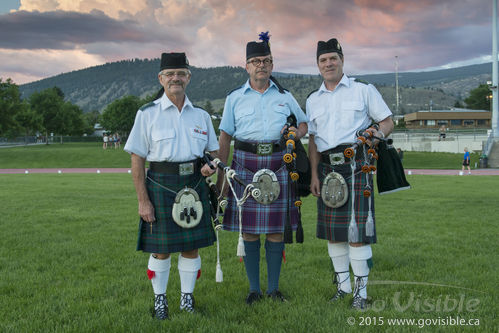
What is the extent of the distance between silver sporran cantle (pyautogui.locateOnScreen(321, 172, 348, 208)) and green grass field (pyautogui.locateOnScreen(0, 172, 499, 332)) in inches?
35.9

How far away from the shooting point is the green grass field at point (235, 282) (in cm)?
344

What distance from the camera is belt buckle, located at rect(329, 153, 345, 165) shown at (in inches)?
153

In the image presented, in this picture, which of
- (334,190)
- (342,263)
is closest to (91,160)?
(342,263)

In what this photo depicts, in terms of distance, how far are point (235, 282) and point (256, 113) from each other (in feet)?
6.14

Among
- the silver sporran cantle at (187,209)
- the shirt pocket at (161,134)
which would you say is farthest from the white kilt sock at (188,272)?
the shirt pocket at (161,134)

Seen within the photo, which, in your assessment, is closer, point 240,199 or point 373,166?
point 373,166

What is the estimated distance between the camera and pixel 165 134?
356cm

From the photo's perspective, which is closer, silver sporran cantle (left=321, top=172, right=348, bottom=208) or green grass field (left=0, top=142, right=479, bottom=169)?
silver sporran cantle (left=321, top=172, right=348, bottom=208)

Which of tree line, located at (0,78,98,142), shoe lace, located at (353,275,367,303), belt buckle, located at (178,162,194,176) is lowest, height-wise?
shoe lace, located at (353,275,367,303)

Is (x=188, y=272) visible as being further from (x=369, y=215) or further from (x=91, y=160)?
(x=91, y=160)

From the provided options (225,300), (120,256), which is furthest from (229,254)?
(225,300)

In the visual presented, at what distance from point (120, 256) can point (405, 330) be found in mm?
3796

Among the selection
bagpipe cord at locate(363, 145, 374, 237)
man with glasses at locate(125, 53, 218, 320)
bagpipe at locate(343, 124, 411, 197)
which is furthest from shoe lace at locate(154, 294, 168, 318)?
bagpipe at locate(343, 124, 411, 197)

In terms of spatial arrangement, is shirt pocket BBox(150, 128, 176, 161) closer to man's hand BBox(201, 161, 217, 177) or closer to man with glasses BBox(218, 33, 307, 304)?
man's hand BBox(201, 161, 217, 177)
